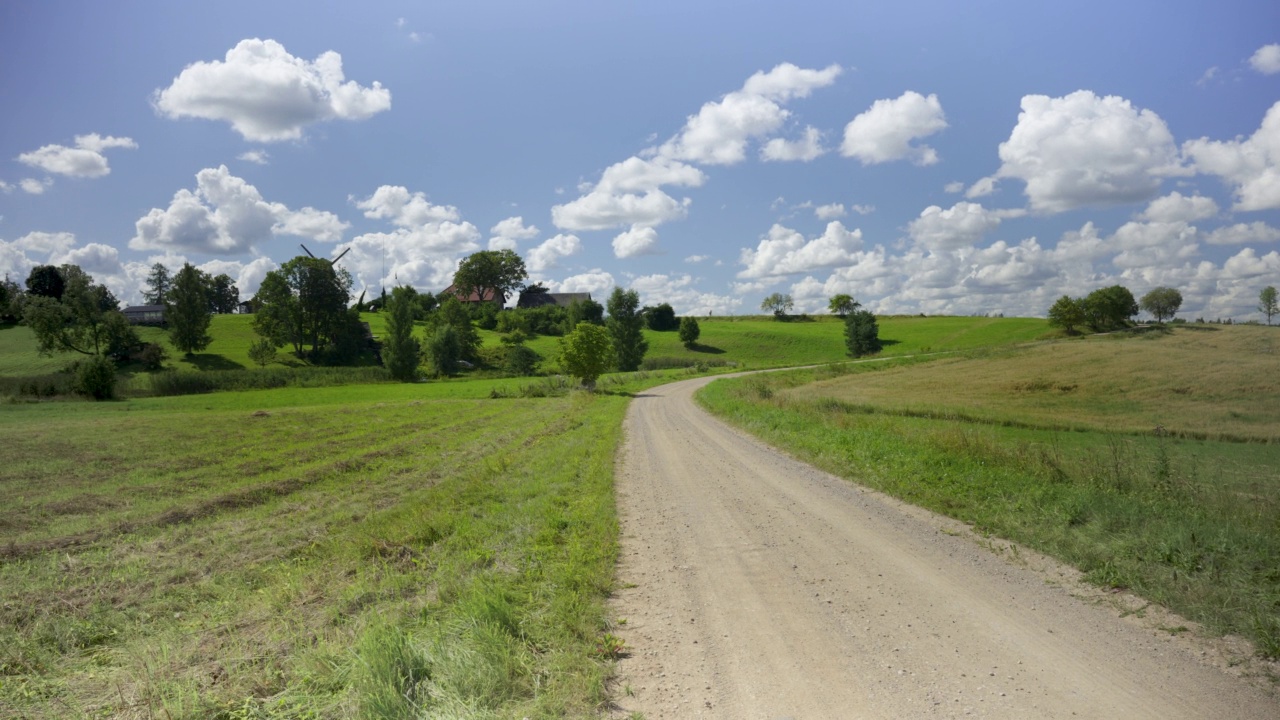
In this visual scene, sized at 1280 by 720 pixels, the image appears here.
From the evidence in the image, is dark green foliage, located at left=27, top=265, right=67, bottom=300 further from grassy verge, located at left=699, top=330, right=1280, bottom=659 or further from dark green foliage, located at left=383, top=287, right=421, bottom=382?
grassy verge, located at left=699, top=330, right=1280, bottom=659

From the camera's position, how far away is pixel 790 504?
471 inches

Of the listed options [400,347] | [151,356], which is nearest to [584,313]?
[400,347]

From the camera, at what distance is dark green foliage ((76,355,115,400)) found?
166ft

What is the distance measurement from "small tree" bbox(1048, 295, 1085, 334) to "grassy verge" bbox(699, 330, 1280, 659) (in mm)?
76231

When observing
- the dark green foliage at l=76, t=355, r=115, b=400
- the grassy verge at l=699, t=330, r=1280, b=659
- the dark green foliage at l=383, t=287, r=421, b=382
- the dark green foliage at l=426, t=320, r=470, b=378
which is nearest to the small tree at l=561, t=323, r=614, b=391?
the dark green foliage at l=383, t=287, r=421, b=382

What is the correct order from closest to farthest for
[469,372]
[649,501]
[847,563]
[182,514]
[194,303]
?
[847,563] → [649,501] → [182,514] → [194,303] → [469,372]

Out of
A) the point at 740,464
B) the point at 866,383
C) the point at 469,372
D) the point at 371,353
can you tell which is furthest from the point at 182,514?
the point at 371,353

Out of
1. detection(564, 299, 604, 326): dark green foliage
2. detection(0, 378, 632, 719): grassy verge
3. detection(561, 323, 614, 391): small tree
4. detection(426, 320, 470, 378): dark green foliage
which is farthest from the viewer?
detection(564, 299, 604, 326): dark green foliage

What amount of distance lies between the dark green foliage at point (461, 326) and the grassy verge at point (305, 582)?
69440mm

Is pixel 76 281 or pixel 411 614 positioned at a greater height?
pixel 76 281

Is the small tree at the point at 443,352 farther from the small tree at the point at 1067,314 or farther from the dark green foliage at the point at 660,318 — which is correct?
the small tree at the point at 1067,314

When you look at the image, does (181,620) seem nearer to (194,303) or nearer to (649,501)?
(649,501)

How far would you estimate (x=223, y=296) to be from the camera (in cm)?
13388

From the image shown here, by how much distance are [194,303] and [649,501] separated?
290ft
